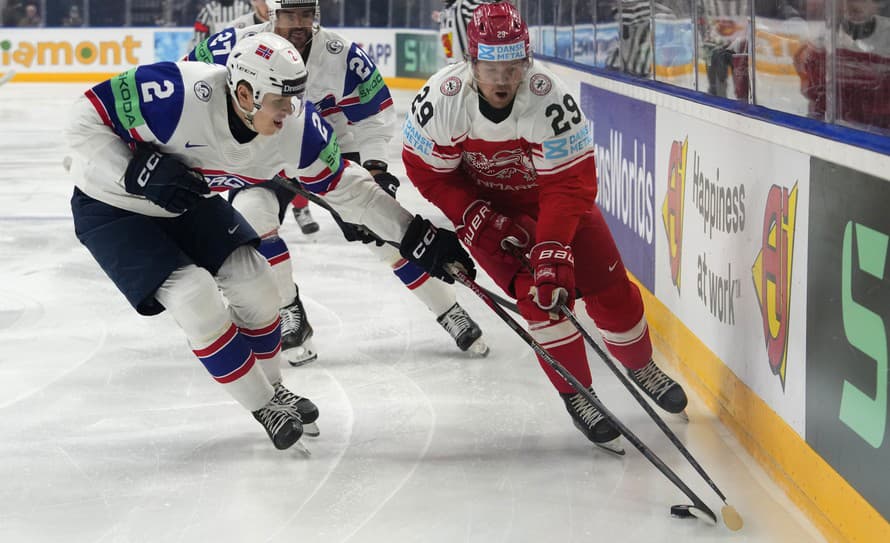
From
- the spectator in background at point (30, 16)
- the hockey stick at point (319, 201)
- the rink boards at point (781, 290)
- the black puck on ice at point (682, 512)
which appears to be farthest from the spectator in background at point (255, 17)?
the spectator in background at point (30, 16)

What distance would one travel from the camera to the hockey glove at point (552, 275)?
3090 mm

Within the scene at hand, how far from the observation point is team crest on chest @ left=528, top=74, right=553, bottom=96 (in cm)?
324

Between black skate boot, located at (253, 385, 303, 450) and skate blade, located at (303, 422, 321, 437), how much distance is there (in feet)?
0.53

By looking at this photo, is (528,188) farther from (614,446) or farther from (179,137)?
(179,137)

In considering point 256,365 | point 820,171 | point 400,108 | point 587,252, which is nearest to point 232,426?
point 256,365

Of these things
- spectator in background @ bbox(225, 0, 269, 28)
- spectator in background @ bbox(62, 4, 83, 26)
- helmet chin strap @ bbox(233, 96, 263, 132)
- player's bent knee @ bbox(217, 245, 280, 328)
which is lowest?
player's bent knee @ bbox(217, 245, 280, 328)

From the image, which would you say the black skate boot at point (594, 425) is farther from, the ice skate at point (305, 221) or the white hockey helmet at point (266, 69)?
the ice skate at point (305, 221)

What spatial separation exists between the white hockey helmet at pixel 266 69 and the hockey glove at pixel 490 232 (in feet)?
2.13

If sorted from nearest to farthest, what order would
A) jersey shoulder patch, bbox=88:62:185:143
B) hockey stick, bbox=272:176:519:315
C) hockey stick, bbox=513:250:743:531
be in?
hockey stick, bbox=513:250:743:531 → jersey shoulder patch, bbox=88:62:185:143 → hockey stick, bbox=272:176:519:315

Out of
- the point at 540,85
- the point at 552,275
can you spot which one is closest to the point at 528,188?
the point at 540,85

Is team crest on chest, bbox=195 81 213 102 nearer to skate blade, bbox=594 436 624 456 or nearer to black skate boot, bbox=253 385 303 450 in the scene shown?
black skate boot, bbox=253 385 303 450

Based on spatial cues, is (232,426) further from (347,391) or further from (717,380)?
(717,380)

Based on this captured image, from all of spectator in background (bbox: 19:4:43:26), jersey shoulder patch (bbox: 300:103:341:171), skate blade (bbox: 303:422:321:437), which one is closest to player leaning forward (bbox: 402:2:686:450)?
jersey shoulder patch (bbox: 300:103:341:171)

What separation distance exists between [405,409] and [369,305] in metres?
1.46
